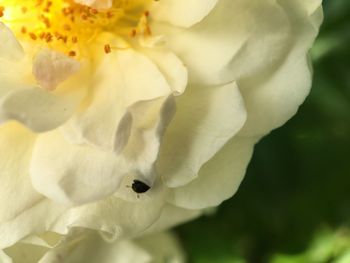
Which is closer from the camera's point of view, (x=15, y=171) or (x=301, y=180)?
(x=15, y=171)

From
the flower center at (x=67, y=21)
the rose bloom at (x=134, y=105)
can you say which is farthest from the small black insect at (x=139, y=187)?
the flower center at (x=67, y=21)

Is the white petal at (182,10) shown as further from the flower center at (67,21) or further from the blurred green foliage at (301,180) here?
the blurred green foliage at (301,180)

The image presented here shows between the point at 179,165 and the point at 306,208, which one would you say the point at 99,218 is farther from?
the point at 306,208

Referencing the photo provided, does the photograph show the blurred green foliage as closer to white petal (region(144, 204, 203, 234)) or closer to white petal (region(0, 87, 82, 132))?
white petal (region(144, 204, 203, 234))

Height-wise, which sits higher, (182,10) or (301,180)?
(182,10)

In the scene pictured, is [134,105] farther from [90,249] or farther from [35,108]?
[90,249]

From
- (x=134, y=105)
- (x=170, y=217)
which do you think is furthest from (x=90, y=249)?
(x=134, y=105)
